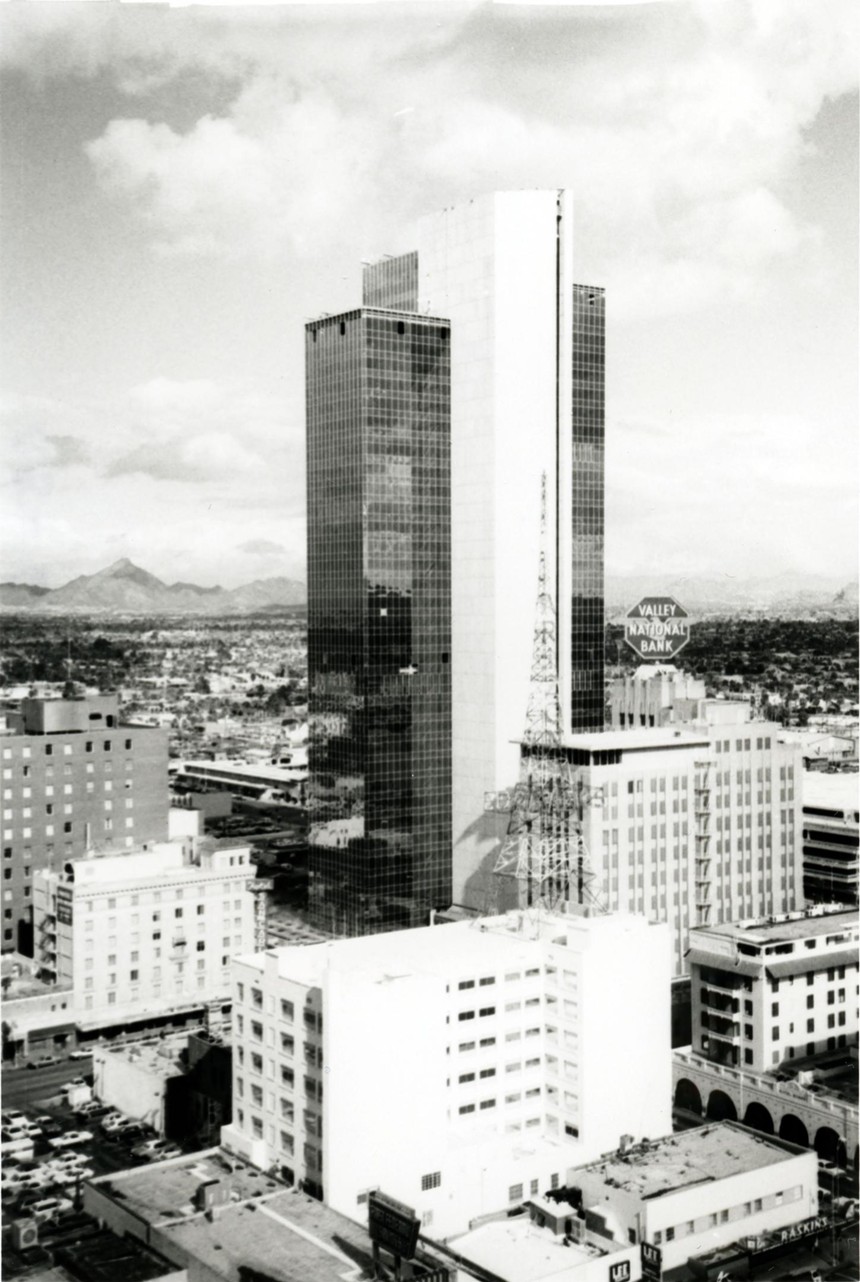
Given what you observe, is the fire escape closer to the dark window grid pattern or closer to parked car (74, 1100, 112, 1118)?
the dark window grid pattern

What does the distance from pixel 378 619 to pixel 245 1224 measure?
1374cm

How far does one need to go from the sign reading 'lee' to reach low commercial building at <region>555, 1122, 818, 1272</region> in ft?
31.1

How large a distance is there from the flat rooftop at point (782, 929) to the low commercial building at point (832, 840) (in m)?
7.01

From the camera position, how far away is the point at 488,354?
25.4 metres

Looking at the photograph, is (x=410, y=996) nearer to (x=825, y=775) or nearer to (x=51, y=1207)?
(x=51, y=1207)

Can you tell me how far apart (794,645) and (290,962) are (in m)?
10.3

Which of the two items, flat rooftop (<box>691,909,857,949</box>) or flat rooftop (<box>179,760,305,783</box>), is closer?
flat rooftop (<box>691,909,857,949</box>)

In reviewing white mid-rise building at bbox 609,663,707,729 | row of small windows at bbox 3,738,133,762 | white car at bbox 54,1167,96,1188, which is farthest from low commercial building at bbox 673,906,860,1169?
row of small windows at bbox 3,738,133,762

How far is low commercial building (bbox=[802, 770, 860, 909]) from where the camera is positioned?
1049 inches

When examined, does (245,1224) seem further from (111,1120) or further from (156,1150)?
(111,1120)

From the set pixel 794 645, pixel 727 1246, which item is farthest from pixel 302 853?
pixel 727 1246

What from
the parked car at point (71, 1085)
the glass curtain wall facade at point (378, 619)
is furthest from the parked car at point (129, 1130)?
the glass curtain wall facade at point (378, 619)

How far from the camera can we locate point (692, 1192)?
13430 mm

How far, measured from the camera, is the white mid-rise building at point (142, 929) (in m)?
21.3
